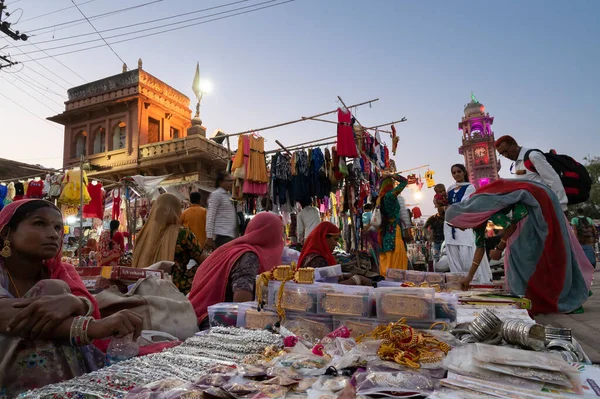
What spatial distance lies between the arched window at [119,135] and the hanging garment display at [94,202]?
24.6 ft

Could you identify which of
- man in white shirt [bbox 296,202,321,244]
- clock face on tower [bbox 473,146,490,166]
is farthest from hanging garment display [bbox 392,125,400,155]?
clock face on tower [bbox 473,146,490,166]

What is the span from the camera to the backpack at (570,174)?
12.2 ft

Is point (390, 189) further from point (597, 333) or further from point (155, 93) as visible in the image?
point (155, 93)

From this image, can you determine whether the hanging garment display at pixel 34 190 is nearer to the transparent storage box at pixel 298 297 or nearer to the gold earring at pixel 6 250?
the gold earring at pixel 6 250

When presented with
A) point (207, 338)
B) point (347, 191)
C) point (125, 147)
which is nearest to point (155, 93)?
point (125, 147)

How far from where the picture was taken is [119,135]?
17.0 m

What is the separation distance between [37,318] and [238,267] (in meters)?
1.48

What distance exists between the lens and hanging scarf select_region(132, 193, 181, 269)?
357cm

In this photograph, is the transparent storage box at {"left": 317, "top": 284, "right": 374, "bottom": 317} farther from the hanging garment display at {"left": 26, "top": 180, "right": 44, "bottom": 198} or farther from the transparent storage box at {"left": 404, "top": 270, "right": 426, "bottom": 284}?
the hanging garment display at {"left": 26, "top": 180, "right": 44, "bottom": 198}

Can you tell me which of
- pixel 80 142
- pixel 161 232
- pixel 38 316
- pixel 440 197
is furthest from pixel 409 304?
pixel 80 142

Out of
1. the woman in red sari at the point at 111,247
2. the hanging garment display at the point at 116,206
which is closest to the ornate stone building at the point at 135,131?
the hanging garment display at the point at 116,206

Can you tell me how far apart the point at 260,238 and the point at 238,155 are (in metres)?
4.00

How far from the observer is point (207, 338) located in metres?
1.72

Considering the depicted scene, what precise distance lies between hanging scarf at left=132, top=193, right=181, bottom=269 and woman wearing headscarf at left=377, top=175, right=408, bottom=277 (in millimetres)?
3067
